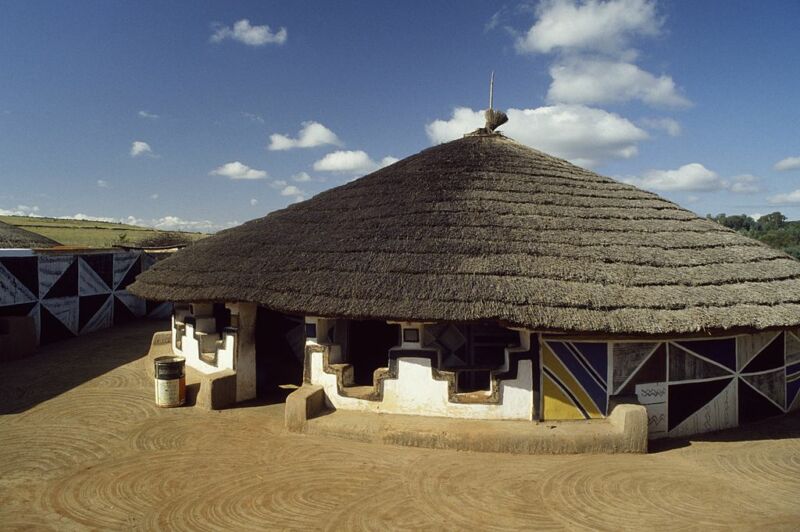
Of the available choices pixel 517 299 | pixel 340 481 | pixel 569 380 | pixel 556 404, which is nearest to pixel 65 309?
pixel 340 481

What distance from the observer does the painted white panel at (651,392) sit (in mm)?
7188

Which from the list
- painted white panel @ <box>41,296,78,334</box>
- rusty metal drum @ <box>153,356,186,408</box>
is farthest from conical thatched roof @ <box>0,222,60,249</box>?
rusty metal drum @ <box>153,356,186,408</box>

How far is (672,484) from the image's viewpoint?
579 centimetres

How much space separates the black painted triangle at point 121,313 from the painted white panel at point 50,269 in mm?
2757

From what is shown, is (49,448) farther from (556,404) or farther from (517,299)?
(556,404)

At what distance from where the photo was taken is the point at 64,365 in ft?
37.6

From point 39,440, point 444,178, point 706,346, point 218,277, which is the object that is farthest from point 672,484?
point 39,440

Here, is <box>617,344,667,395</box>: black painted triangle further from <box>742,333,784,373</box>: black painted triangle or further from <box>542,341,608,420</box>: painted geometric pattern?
<box>742,333,784,373</box>: black painted triangle

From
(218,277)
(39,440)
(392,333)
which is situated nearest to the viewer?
(39,440)

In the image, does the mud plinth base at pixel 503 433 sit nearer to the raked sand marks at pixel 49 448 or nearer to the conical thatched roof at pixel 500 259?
the conical thatched roof at pixel 500 259

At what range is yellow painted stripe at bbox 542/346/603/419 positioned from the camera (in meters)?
7.07

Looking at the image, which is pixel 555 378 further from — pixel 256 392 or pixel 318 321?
pixel 256 392

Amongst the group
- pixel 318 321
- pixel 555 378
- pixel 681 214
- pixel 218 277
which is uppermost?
pixel 681 214

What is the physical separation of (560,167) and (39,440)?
10.9 meters
